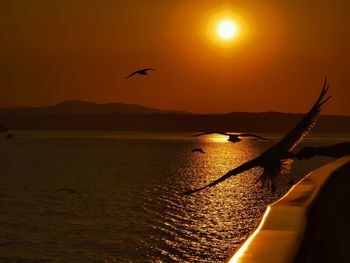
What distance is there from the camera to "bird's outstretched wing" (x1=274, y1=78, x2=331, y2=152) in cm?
595

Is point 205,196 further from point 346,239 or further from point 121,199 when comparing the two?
point 346,239

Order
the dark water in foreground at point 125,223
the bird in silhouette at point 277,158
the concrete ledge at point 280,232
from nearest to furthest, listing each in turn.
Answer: the concrete ledge at point 280,232 → the bird in silhouette at point 277,158 → the dark water in foreground at point 125,223

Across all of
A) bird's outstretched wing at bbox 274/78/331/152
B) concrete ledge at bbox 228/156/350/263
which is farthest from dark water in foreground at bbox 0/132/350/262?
concrete ledge at bbox 228/156/350/263

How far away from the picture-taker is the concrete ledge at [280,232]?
2.35 meters

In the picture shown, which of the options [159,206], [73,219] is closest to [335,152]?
[73,219]

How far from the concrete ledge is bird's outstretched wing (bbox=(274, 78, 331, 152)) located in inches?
36.9

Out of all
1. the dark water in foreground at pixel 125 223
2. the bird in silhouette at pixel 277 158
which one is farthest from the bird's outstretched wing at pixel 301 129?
the dark water in foreground at pixel 125 223

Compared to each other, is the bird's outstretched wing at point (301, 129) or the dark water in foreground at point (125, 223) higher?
the bird's outstretched wing at point (301, 129)

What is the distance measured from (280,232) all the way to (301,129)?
3.78 metres

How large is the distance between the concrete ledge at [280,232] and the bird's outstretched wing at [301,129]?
3.08 ft

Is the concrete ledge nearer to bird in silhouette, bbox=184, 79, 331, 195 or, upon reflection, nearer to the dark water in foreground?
bird in silhouette, bbox=184, 79, 331, 195

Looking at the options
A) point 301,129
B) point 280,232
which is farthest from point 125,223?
point 280,232

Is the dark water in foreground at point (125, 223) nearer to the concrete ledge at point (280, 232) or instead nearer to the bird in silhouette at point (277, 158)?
the bird in silhouette at point (277, 158)

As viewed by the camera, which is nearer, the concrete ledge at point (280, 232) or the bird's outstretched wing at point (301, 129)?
the concrete ledge at point (280, 232)
